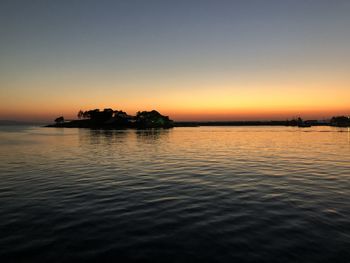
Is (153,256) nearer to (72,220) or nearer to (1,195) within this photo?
(72,220)

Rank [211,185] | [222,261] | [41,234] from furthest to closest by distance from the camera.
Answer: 1. [211,185]
2. [41,234]
3. [222,261]

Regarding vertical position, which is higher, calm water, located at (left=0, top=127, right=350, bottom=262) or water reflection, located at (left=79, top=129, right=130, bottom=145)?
calm water, located at (left=0, top=127, right=350, bottom=262)

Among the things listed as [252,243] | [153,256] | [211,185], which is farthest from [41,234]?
[211,185]

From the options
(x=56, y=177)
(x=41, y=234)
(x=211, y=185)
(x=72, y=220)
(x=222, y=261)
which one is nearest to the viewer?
(x=222, y=261)

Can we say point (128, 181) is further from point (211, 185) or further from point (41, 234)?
point (41, 234)

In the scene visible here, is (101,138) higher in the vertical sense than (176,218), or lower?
lower

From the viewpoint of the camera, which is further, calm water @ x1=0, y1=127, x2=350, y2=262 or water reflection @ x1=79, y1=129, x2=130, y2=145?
water reflection @ x1=79, y1=129, x2=130, y2=145

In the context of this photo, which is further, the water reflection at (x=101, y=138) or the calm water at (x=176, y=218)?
the water reflection at (x=101, y=138)

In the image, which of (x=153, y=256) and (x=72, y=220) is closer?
(x=153, y=256)

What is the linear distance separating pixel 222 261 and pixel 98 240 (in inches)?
221

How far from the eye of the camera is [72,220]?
46.8ft

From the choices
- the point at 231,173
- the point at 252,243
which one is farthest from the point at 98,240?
the point at 231,173

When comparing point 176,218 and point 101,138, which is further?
point 101,138

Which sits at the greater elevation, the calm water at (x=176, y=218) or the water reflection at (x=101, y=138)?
the calm water at (x=176, y=218)
